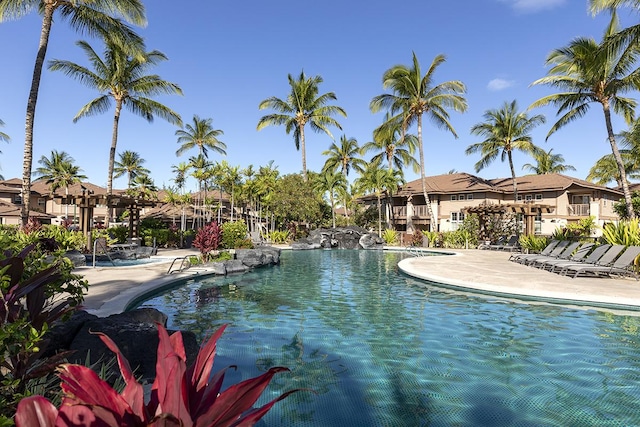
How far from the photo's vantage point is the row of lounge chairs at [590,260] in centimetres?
1248

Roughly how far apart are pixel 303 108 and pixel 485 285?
3223cm

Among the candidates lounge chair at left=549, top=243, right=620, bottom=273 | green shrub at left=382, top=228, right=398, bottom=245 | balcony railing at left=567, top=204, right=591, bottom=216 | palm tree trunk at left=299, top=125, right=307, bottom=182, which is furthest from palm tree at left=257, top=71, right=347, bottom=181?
lounge chair at left=549, top=243, right=620, bottom=273

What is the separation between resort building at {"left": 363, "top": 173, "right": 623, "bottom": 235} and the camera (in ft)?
118

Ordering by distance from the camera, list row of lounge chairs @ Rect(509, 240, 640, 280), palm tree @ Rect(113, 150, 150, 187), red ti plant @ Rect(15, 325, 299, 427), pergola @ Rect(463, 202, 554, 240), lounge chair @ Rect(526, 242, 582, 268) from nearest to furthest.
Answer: red ti plant @ Rect(15, 325, 299, 427), row of lounge chairs @ Rect(509, 240, 640, 280), lounge chair @ Rect(526, 242, 582, 268), pergola @ Rect(463, 202, 554, 240), palm tree @ Rect(113, 150, 150, 187)

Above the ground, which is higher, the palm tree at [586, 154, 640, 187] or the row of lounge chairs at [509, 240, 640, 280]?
the palm tree at [586, 154, 640, 187]

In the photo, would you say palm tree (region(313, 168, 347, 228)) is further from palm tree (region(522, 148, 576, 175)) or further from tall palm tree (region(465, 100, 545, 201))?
palm tree (region(522, 148, 576, 175))

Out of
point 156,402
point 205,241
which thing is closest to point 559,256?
point 205,241

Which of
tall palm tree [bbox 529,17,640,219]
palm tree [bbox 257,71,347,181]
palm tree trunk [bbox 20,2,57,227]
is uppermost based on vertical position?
palm tree [bbox 257,71,347,181]

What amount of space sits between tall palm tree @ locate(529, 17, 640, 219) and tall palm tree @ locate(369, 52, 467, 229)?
741cm

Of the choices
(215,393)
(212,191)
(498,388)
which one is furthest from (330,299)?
(212,191)

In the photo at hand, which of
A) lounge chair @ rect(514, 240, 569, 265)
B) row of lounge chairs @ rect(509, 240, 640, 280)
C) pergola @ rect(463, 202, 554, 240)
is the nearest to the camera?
row of lounge chairs @ rect(509, 240, 640, 280)

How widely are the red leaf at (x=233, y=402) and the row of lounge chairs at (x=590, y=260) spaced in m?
14.5

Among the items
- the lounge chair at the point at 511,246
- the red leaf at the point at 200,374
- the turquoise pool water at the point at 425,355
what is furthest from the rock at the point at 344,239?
the red leaf at the point at 200,374

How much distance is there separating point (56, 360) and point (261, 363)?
3.74m
